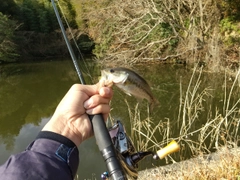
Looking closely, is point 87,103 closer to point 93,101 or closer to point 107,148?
point 93,101

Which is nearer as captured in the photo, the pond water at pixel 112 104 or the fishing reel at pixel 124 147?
the fishing reel at pixel 124 147

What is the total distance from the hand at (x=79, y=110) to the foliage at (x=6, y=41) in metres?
20.2

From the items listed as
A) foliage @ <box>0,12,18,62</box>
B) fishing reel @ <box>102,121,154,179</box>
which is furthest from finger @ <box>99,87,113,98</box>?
foliage @ <box>0,12,18,62</box>

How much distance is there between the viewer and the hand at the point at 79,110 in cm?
128

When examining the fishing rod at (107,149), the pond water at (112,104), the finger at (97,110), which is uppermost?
the finger at (97,110)

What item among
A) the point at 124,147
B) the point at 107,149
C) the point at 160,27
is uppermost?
the point at 107,149

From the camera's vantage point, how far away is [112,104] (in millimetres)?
8641

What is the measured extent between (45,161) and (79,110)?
1.11 ft

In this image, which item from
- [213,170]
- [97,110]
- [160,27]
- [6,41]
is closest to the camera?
[97,110]

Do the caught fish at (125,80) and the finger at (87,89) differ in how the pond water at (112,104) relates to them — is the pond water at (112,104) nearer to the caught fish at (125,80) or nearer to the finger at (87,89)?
the caught fish at (125,80)

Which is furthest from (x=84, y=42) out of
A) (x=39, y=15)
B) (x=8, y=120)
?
(x=8, y=120)

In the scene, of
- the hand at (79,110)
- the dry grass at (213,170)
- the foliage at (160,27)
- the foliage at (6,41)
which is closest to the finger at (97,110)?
the hand at (79,110)

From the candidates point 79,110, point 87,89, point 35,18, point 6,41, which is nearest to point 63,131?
point 79,110

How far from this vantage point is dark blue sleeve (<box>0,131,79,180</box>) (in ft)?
3.22
